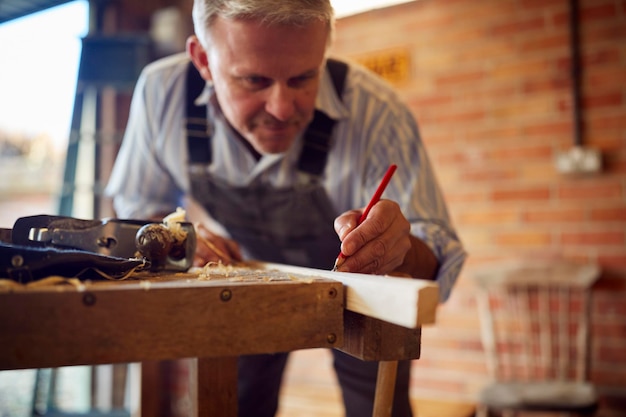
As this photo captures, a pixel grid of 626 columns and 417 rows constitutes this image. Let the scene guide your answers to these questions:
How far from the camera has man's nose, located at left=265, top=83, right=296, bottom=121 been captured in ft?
3.63

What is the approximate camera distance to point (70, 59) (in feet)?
9.50

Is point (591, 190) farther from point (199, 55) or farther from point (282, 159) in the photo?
point (199, 55)

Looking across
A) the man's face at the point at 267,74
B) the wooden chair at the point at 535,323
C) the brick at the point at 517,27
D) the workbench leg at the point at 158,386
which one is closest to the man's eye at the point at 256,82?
the man's face at the point at 267,74

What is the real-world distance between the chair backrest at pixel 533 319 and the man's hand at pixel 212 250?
1526 mm

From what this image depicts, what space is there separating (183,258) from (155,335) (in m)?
0.34

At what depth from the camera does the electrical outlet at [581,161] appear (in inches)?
92.3

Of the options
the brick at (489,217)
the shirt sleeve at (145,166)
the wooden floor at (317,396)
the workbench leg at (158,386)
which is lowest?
the workbench leg at (158,386)

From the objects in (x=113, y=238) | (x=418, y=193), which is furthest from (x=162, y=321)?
(x=418, y=193)

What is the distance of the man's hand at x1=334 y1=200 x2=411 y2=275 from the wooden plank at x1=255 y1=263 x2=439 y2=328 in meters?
0.13

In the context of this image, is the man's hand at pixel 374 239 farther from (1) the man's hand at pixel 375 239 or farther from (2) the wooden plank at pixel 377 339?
(2) the wooden plank at pixel 377 339

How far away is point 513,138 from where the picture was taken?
2562mm

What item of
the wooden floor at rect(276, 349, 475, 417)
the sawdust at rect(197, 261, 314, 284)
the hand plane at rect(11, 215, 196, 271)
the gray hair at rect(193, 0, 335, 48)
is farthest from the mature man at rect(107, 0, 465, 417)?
the wooden floor at rect(276, 349, 475, 417)

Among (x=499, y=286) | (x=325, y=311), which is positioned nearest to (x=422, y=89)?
(x=499, y=286)

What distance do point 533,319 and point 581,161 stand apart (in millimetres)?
710
